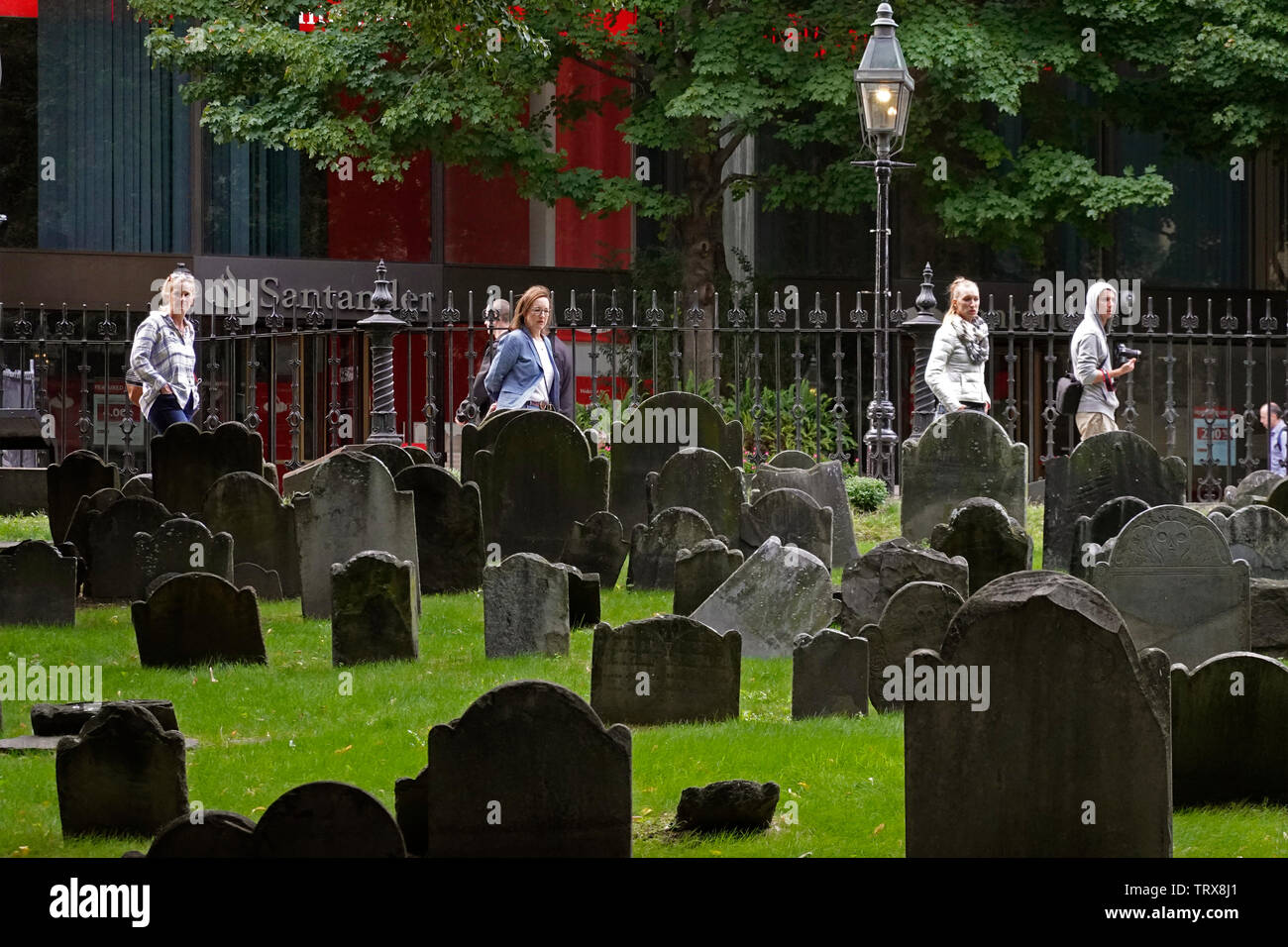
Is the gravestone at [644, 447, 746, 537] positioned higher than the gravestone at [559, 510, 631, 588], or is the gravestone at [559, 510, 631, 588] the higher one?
the gravestone at [644, 447, 746, 537]

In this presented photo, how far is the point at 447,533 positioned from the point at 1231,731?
641cm

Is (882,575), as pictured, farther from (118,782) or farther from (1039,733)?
(118,782)

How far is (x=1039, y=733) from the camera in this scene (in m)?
5.55

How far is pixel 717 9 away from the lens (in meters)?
23.6

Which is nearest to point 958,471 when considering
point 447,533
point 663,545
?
point 663,545

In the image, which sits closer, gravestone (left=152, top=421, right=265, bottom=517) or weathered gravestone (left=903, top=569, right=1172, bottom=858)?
weathered gravestone (left=903, top=569, right=1172, bottom=858)

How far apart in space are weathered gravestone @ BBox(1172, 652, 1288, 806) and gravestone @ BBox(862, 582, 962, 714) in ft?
4.94

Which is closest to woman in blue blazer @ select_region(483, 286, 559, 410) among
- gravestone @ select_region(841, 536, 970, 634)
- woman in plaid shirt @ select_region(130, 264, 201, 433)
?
woman in plaid shirt @ select_region(130, 264, 201, 433)

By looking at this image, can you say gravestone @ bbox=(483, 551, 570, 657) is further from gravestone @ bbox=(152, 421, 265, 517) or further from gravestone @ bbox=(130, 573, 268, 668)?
gravestone @ bbox=(152, 421, 265, 517)

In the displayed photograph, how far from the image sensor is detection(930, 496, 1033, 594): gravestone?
10.2 meters

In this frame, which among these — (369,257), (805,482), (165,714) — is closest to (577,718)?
(165,714)

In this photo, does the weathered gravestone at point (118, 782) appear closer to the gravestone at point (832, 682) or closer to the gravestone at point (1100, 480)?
the gravestone at point (832, 682)

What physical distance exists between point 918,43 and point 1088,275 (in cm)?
868
